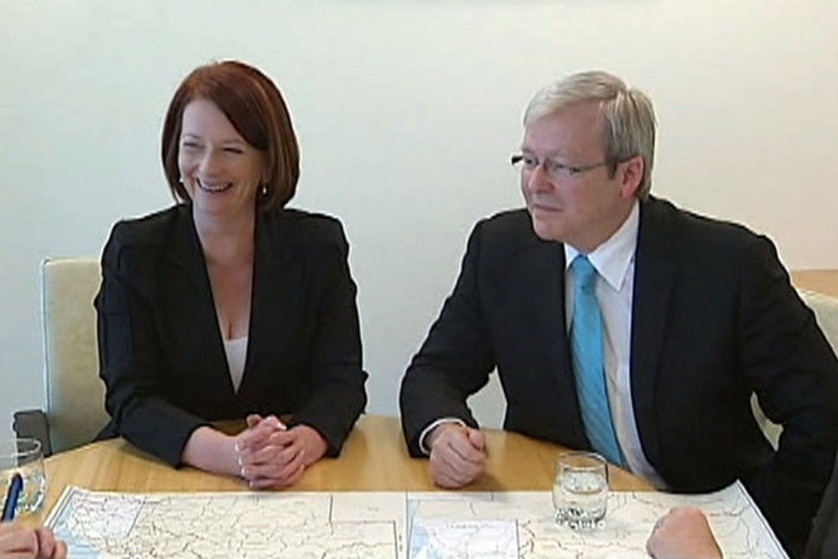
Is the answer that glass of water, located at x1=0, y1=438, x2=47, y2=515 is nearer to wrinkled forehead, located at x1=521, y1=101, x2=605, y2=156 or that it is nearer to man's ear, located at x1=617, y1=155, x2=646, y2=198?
wrinkled forehead, located at x1=521, y1=101, x2=605, y2=156

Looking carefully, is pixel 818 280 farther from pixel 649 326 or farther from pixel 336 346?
pixel 336 346

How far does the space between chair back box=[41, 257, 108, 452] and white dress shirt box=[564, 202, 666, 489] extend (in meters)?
1.12

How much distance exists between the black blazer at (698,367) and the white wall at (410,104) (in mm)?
1142

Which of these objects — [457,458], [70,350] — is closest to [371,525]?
[457,458]

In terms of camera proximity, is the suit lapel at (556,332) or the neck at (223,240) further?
the neck at (223,240)

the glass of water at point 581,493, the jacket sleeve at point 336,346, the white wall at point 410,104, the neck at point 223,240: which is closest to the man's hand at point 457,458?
the glass of water at point 581,493

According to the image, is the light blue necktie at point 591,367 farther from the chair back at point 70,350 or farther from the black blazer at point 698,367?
the chair back at point 70,350

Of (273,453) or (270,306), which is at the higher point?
(270,306)

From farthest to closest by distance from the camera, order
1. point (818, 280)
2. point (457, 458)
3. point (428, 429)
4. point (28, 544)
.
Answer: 1. point (818, 280)
2. point (428, 429)
3. point (457, 458)
4. point (28, 544)

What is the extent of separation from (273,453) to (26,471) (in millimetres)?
376

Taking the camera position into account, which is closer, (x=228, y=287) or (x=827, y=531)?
(x=827, y=531)

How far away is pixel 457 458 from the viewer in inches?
70.4

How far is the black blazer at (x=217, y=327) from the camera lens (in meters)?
2.12

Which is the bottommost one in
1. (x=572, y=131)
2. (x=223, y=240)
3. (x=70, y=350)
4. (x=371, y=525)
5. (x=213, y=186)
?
(x=70, y=350)
